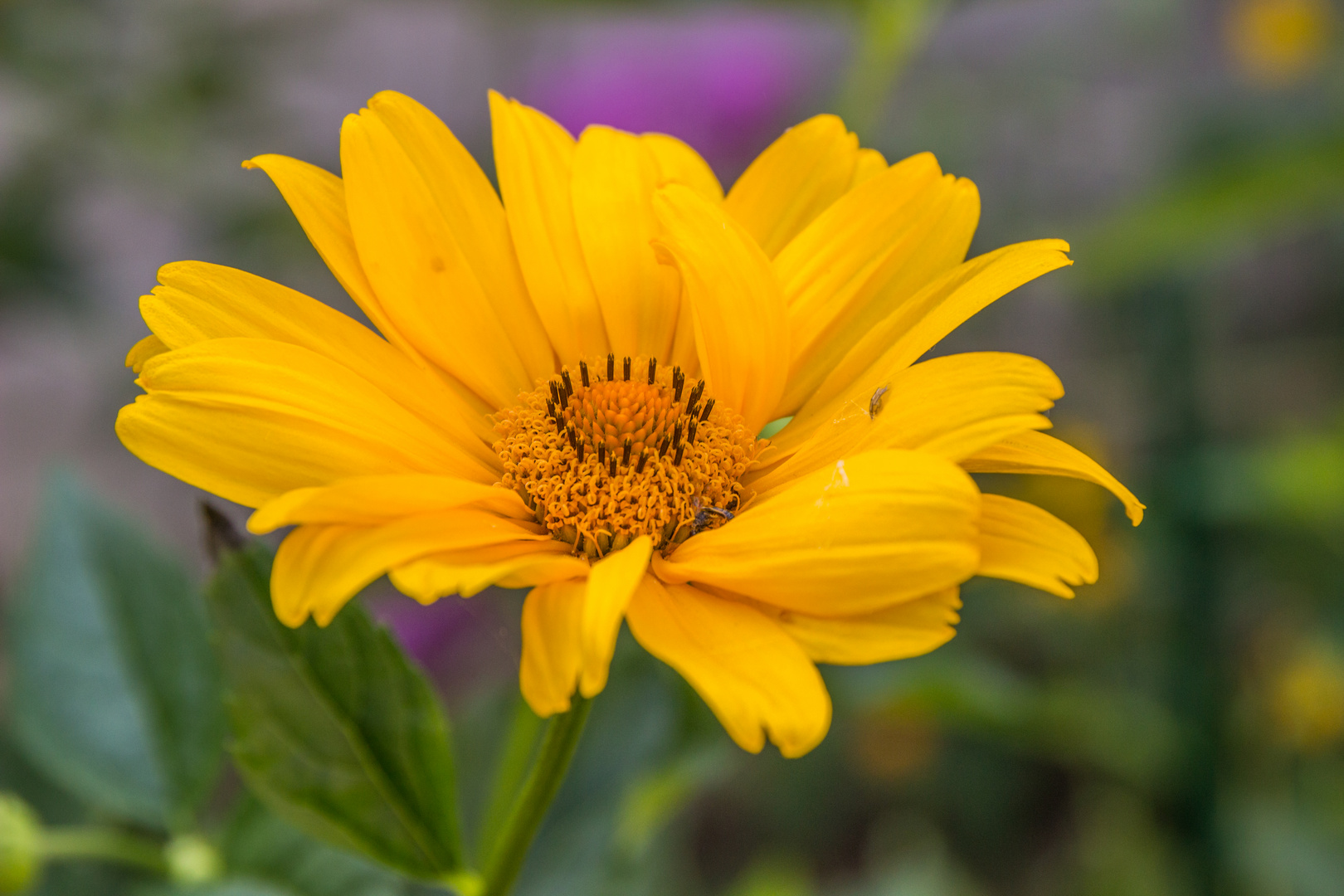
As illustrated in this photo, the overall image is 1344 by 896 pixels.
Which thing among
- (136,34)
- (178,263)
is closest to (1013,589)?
(178,263)

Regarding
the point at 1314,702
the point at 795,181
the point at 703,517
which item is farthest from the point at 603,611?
the point at 1314,702

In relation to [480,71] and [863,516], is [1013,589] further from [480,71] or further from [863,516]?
[480,71]

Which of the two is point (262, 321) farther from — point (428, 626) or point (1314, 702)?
point (1314, 702)

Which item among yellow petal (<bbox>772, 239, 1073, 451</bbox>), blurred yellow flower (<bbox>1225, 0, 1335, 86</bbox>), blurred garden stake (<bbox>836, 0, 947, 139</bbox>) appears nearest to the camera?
yellow petal (<bbox>772, 239, 1073, 451</bbox>)

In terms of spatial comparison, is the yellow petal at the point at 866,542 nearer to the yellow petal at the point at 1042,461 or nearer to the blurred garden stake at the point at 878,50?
the yellow petal at the point at 1042,461

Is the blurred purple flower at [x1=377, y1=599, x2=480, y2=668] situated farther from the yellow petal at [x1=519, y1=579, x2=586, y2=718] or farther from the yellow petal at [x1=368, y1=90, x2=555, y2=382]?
the yellow petal at [x1=519, y1=579, x2=586, y2=718]

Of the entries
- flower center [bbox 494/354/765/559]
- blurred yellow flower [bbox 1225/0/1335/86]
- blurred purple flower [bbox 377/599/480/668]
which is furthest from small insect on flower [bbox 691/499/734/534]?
blurred yellow flower [bbox 1225/0/1335/86]
